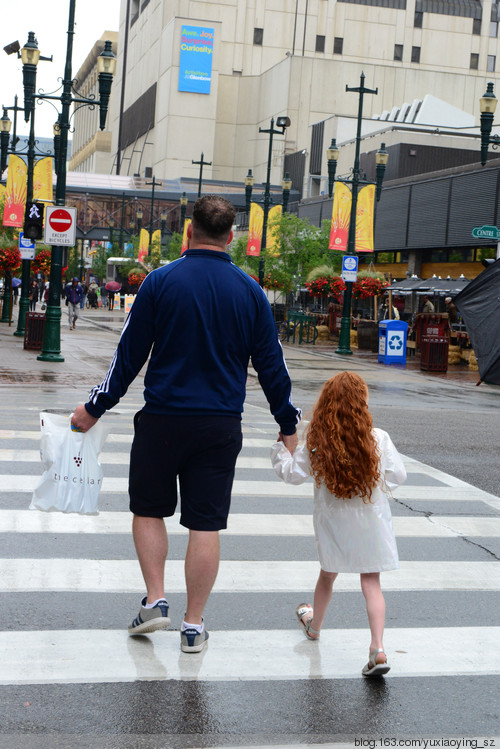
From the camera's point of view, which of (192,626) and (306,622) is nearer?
(192,626)

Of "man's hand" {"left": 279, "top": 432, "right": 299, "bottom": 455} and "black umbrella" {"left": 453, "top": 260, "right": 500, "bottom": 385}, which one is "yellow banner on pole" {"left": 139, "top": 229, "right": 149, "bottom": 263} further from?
"man's hand" {"left": 279, "top": 432, "right": 299, "bottom": 455}

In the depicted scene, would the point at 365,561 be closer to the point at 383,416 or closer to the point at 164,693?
the point at 164,693

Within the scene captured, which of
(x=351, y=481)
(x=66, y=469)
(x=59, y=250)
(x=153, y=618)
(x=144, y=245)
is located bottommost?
(x=153, y=618)

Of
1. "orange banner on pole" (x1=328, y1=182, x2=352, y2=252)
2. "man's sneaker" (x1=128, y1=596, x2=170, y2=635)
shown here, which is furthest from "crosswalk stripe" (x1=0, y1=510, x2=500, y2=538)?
"orange banner on pole" (x1=328, y1=182, x2=352, y2=252)

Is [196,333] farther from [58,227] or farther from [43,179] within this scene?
[43,179]

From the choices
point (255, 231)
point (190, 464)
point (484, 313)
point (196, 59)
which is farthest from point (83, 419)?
point (196, 59)

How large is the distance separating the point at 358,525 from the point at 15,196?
29713mm

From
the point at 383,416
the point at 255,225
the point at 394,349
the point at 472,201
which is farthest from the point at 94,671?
the point at 255,225

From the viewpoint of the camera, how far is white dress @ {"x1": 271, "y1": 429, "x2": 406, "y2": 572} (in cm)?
465

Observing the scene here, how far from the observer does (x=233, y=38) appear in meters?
101

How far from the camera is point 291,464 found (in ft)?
15.7

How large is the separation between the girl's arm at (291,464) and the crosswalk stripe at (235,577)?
114 cm

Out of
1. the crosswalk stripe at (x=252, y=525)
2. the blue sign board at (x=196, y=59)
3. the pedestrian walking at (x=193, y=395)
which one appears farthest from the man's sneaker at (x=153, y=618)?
the blue sign board at (x=196, y=59)

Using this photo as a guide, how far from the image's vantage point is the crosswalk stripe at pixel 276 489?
8125 millimetres
